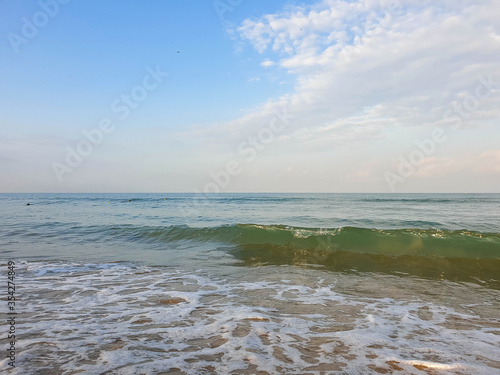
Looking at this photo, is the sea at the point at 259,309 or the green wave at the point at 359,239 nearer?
the sea at the point at 259,309

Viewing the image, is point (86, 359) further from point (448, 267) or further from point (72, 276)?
point (448, 267)

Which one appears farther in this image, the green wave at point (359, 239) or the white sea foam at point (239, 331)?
the green wave at point (359, 239)

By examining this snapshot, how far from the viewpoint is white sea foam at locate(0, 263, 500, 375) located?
10.9 ft

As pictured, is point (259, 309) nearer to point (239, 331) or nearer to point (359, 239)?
point (239, 331)

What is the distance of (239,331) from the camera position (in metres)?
4.24

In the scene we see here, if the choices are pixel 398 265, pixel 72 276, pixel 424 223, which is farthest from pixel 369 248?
pixel 72 276

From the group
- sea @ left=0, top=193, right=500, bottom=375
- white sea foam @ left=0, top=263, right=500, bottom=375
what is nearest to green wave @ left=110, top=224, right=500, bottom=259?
sea @ left=0, top=193, right=500, bottom=375

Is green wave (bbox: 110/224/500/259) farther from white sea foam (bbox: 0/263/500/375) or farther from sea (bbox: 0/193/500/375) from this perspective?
white sea foam (bbox: 0/263/500/375)

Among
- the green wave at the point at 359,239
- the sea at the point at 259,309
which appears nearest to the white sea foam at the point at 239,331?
the sea at the point at 259,309

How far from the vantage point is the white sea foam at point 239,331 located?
3309 mm

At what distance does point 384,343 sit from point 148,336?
3141 mm

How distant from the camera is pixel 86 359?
3357 millimetres

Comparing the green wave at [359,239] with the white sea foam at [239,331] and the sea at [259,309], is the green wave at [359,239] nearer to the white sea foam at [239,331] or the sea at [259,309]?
the sea at [259,309]

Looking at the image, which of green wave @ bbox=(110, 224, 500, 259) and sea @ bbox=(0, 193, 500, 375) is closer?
sea @ bbox=(0, 193, 500, 375)
